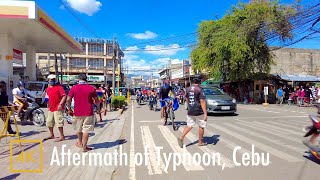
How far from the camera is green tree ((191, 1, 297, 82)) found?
95.1 ft

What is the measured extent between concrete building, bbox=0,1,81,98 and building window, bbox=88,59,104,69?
5246 centimetres

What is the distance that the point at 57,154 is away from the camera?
7070mm

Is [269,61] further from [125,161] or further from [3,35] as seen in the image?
[125,161]

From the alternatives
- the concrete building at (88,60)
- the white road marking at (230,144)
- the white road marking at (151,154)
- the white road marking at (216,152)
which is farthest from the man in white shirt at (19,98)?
the concrete building at (88,60)

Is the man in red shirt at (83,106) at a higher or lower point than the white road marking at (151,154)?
higher

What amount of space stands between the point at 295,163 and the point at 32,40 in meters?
25.2

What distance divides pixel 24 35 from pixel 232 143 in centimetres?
2079

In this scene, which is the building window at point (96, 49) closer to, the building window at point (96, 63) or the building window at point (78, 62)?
the building window at point (96, 63)

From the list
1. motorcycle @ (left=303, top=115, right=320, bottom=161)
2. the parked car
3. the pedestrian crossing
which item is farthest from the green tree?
motorcycle @ (left=303, top=115, right=320, bottom=161)

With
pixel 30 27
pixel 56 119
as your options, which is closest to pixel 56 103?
pixel 56 119

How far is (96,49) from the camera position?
84.6 meters

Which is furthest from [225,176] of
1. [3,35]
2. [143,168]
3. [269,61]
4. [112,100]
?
[269,61]

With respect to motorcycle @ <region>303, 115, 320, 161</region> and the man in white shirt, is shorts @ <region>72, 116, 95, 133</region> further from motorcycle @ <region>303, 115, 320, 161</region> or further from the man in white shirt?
the man in white shirt

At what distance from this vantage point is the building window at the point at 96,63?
3268 inches
